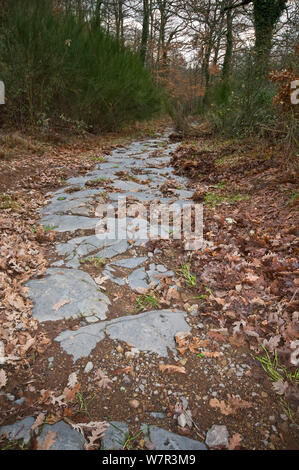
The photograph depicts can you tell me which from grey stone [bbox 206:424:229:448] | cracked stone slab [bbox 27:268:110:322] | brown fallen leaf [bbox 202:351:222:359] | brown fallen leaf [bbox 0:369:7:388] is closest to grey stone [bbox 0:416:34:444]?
brown fallen leaf [bbox 0:369:7:388]

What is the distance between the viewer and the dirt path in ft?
4.88

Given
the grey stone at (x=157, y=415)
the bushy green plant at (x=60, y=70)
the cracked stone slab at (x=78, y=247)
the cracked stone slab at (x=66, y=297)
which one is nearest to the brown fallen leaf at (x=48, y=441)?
the grey stone at (x=157, y=415)

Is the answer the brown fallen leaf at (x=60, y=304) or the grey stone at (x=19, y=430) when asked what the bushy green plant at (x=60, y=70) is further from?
the grey stone at (x=19, y=430)

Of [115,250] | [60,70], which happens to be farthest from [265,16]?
[115,250]

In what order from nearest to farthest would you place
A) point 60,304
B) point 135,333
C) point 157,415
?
point 157,415, point 135,333, point 60,304

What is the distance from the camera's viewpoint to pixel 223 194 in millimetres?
4734

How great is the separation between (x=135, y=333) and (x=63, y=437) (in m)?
0.78

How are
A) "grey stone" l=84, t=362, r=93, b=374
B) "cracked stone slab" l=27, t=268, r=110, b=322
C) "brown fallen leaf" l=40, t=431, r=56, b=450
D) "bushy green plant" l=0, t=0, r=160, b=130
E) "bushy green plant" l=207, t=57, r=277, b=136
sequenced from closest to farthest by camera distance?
"brown fallen leaf" l=40, t=431, r=56, b=450, "grey stone" l=84, t=362, r=93, b=374, "cracked stone slab" l=27, t=268, r=110, b=322, "bushy green plant" l=0, t=0, r=160, b=130, "bushy green plant" l=207, t=57, r=277, b=136

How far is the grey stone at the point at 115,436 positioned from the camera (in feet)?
4.65

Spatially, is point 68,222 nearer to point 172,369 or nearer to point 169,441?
point 172,369

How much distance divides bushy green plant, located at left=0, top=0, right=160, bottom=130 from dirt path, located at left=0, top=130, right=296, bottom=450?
5.83m

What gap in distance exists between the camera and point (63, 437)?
4.66 feet

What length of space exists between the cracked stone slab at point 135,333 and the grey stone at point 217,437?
0.52 meters

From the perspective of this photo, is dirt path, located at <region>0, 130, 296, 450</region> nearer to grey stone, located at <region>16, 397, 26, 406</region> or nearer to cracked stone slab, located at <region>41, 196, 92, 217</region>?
grey stone, located at <region>16, 397, 26, 406</region>
